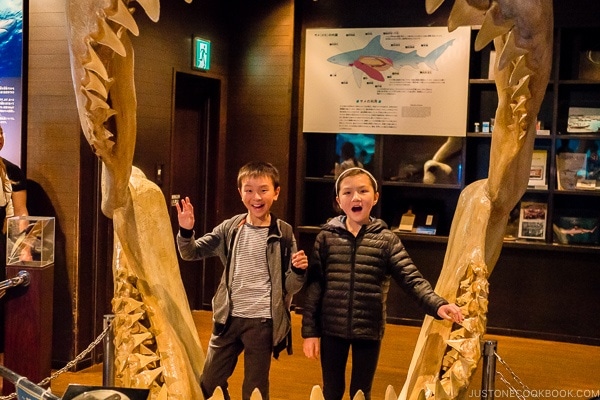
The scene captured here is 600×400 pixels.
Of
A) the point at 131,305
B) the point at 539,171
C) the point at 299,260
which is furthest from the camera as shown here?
the point at 539,171

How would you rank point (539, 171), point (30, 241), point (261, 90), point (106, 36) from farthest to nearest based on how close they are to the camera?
1. point (261, 90)
2. point (539, 171)
3. point (30, 241)
4. point (106, 36)

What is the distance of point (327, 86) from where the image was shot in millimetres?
7074

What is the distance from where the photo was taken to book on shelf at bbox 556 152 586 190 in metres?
6.55

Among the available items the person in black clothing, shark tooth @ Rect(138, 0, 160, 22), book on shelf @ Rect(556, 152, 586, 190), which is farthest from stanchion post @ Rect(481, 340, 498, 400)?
book on shelf @ Rect(556, 152, 586, 190)

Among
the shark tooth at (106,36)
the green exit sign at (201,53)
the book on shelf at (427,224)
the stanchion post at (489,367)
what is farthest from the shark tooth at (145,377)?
the book on shelf at (427,224)

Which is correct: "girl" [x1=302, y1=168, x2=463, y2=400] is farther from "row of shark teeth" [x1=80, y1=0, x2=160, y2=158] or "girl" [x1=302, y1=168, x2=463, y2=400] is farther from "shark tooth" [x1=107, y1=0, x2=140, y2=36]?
"shark tooth" [x1=107, y1=0, x2=140, y2=36]

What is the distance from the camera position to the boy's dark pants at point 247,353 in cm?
314

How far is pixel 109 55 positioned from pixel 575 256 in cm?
508

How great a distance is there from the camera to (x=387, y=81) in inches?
271

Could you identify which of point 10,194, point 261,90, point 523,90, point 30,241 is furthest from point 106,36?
point 261,90

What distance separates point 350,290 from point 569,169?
12.9ft

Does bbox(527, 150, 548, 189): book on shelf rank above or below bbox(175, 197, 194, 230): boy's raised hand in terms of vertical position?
above

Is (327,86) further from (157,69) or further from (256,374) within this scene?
(256,374)

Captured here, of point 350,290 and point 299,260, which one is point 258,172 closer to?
point 299,260
